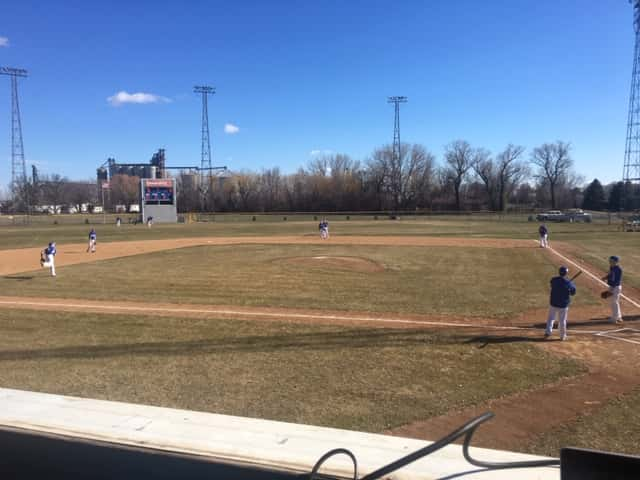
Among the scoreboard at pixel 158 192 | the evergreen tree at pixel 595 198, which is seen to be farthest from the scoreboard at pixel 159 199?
the evergreen tree at pixel 595 198

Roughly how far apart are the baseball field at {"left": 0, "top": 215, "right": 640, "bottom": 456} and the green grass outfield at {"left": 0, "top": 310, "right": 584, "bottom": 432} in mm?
37

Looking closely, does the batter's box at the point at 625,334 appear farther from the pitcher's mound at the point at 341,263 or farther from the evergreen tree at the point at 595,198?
the evergreen tree at the point at 595,198

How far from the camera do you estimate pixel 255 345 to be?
31.8 feet

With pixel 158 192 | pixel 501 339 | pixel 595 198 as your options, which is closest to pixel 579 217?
pixel 595 198

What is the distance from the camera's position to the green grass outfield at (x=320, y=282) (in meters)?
14.1

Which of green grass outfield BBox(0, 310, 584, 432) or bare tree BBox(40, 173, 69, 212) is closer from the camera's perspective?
green grass outfield BBox(0, 310, 584, 432)

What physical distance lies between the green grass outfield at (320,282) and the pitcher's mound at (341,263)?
9.6 inches

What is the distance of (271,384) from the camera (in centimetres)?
747

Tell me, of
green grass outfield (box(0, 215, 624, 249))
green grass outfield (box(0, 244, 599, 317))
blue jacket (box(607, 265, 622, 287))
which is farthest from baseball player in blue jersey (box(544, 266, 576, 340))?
green grass outfield (box(0, 215, 624, 249))

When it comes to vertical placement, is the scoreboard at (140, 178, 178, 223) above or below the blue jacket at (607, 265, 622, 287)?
above

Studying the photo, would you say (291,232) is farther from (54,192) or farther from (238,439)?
(54,192)

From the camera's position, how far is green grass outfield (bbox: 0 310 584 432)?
670 cm

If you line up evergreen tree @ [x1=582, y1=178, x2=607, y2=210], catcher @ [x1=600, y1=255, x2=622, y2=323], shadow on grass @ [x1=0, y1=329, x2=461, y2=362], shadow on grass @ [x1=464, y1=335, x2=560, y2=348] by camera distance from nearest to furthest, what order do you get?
shadow on grass @ [x1=0, y1=329, x2=461, y2=362], shadow on grass @ [x1=464, y1=335, x2=560, y2=348], catcher @ [x1=600, y1=255, x2=622, y2=323], evergreen tree @ [x1=582, y1=178, x2=607, y2=210]

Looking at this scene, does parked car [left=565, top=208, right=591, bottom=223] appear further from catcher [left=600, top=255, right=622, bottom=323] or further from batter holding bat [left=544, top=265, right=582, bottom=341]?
batter holding bat [left=544, top=265, right=582, bottom=341]
